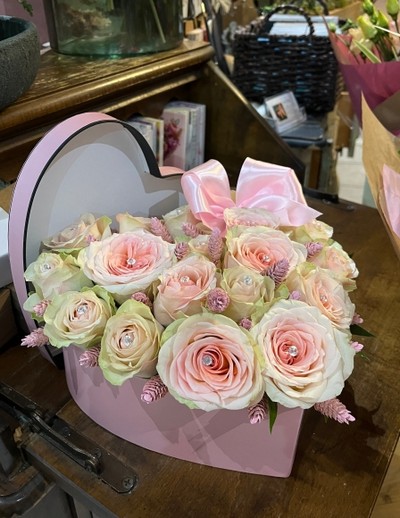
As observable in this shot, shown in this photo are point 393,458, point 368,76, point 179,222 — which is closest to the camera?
point 179,222

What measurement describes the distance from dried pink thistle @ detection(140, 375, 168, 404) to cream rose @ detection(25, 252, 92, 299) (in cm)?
15

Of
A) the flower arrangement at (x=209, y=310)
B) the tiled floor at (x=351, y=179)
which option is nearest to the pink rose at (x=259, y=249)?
the flower arrangement at (x=209, y=310)

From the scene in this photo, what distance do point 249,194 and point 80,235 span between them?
252 mm

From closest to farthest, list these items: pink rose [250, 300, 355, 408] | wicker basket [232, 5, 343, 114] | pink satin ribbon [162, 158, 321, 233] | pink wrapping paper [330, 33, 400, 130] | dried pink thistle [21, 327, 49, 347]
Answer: pink rose [250, 300, 355, 408], dried pink thistle [21, 327, 49, 347], pink satin ribbon [162, 158, 321, 233], pink wrapping paper [330, 33, 400, 130], wicker basket [232, 5, 343, 114]

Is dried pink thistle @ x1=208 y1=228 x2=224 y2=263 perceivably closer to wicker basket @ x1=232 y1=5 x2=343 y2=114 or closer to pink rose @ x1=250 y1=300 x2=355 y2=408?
pink rose @ x1=250 y1=300 x2=355 y2=408

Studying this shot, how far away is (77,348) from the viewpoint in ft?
1.94

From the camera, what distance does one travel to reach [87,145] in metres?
0.69

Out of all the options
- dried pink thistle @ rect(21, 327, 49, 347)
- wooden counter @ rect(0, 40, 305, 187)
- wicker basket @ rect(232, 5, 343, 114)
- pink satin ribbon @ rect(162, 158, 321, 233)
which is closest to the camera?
dried pink thistle @ rect(21, 327, 49, 347)

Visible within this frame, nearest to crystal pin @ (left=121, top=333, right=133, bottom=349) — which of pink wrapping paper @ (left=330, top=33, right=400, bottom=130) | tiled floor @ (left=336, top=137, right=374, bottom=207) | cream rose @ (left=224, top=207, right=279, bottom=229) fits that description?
cream rose @ (left=224, top=207, right=279, bottom=229)

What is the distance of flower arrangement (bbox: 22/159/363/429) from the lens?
49 cm

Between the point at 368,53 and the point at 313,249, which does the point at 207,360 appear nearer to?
the point at 313,249

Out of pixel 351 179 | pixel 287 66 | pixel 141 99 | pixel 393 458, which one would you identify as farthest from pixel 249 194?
pixel 351 179

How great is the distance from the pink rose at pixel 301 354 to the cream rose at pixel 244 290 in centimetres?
2

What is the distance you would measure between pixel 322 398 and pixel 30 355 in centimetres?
46
